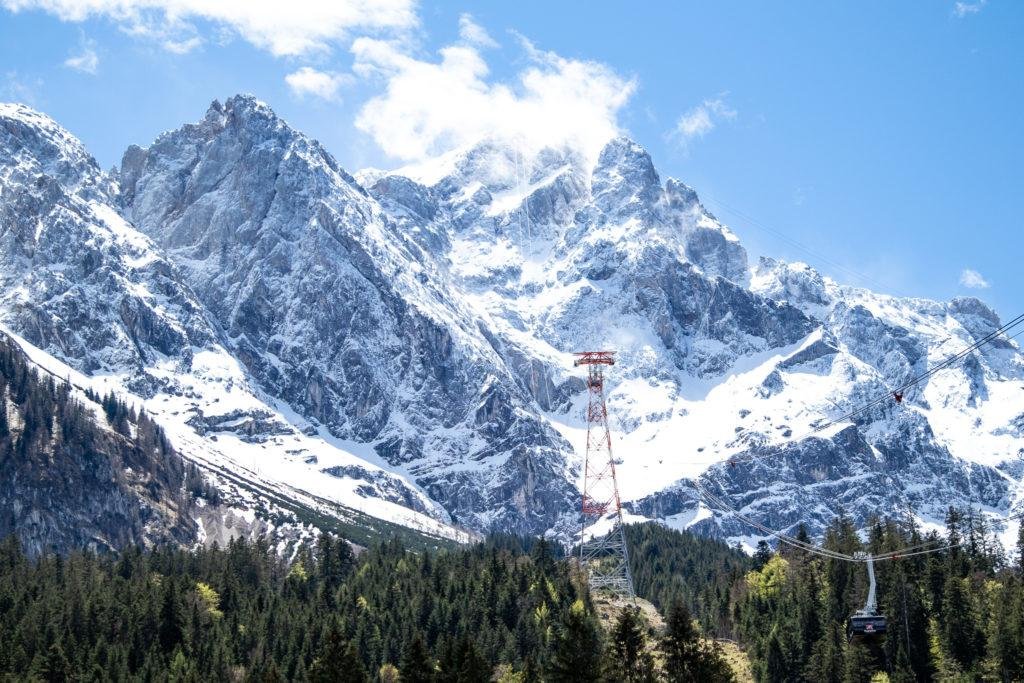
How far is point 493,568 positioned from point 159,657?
4810 cm

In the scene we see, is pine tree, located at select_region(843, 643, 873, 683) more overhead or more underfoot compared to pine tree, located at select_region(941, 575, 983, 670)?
more underfoot

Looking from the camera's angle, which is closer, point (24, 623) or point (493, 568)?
point (24, 623)

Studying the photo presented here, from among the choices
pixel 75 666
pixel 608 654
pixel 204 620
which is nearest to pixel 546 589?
pixel 204 620

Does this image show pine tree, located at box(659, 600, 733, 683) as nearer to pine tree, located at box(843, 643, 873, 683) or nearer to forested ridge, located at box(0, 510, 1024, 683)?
forested ridge, located at box(0, 510, 1024, 683)

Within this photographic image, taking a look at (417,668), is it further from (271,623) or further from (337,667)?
(271,623)

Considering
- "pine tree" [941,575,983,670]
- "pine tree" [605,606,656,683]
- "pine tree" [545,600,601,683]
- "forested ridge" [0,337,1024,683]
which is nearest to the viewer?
"pine tree" [545,600,601,683]

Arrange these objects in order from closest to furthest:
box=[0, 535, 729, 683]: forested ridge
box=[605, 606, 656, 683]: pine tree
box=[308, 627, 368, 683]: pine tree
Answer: box=[605, 606, 656, 683]: pine tree, box=[308, 627, 368, 683]: pine tree, box=[0, 535, 729, 683]: forested ridge

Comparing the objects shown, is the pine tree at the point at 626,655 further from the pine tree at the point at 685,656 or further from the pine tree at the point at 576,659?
the pine tree at the point at 576,659

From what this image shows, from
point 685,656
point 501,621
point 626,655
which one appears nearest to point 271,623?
point 501,621

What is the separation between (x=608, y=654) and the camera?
105 metres

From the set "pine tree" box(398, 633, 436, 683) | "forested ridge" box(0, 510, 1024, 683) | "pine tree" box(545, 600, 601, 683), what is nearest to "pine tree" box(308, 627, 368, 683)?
"pine tree" box(398, 633, 436, 683)

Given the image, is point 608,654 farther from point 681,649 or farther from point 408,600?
point 408,600

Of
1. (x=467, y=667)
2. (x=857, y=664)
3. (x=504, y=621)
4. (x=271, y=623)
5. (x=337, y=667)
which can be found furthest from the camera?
(x=271, y=623)

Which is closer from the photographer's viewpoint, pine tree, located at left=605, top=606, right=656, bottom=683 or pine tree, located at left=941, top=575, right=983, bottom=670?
pine tree, located at left=605, top=606, right=656, bottom=683
